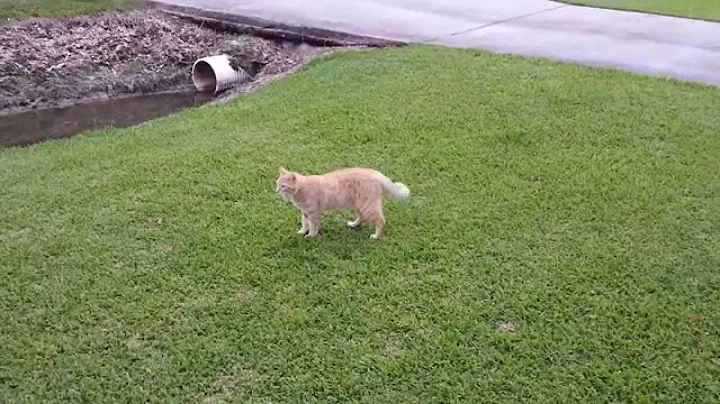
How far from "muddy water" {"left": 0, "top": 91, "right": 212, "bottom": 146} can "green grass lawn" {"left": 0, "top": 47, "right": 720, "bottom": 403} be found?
51 centimetres

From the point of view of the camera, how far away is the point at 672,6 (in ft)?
26.3

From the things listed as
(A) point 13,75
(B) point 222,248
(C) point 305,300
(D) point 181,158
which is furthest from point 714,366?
(A) point 13,75

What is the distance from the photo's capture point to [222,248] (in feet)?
11.8

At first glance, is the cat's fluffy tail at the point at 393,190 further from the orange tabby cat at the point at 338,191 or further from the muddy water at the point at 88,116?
the muddy water at the point at 88,116

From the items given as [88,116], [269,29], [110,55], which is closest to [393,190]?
[88,116]

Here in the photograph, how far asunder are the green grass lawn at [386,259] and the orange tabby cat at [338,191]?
6.8 inches

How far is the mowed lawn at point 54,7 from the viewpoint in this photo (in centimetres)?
773

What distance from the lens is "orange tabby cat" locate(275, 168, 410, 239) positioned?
3.43 m

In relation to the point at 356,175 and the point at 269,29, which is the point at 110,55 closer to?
the point at 269,29

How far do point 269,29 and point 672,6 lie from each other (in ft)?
13.0

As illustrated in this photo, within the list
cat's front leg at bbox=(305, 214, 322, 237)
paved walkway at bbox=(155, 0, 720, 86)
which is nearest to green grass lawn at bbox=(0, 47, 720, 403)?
cat's front leg at bbox=(305, 214, 322, 237)

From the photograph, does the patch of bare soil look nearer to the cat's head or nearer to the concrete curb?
the concrete curb

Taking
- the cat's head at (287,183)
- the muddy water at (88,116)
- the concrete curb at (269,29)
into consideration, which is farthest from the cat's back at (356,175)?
the concrete curb at (269,29)

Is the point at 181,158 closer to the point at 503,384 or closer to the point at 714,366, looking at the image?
the point at 503,384
